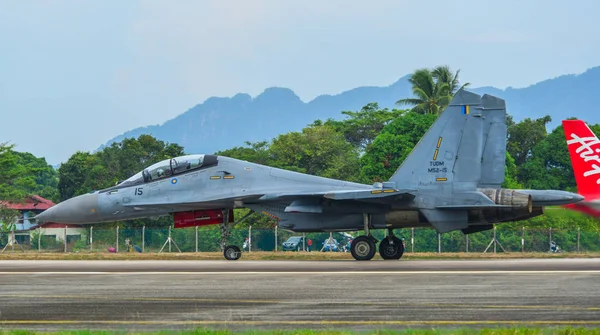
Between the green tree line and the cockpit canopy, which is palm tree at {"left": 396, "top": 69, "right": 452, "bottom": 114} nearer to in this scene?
the green tree line

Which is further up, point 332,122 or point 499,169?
point 332,122

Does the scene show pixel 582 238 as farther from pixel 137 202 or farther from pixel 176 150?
pixel 176 150

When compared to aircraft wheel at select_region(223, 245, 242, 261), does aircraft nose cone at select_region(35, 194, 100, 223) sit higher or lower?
higher

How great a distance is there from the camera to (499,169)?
90.3 ft

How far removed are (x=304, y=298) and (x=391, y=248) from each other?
13.3 meters

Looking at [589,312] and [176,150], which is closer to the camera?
[589,312]

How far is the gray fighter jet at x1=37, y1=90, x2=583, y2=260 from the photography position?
85.8 feet

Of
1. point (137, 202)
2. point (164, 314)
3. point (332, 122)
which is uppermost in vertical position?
point (332, 122)

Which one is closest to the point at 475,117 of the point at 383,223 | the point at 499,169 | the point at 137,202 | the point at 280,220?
the point at 499,169

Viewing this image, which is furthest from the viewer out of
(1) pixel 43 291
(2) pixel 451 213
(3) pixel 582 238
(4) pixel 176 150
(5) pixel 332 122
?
(5) pixel 332 122

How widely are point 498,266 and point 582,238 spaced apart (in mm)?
15615

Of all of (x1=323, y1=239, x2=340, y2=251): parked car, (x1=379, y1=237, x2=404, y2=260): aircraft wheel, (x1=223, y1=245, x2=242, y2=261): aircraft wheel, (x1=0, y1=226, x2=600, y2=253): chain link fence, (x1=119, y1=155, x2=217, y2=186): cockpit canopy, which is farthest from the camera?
(x1=323, y1=239, x2=340, y2=251): parked car

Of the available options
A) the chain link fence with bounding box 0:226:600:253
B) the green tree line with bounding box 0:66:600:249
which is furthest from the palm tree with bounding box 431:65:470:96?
the chain link fence with bounding box 0:226:600:253

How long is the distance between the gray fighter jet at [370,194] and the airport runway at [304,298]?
4377mm
